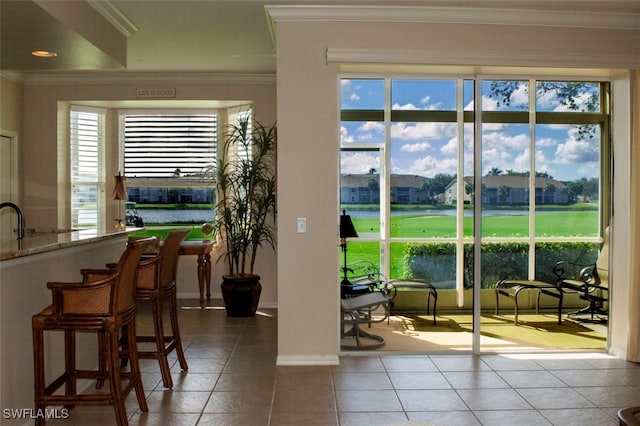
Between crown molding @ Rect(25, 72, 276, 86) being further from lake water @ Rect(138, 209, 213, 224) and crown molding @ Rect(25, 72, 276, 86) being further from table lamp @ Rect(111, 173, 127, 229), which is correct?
lake water @ Rect(138, 209, 213, 224)

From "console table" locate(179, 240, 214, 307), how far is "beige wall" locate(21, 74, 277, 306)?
67 cm

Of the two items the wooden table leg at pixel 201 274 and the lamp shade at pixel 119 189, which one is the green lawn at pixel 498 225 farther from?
the lamp shade at pixel 119 189

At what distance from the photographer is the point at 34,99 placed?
7.22 metres

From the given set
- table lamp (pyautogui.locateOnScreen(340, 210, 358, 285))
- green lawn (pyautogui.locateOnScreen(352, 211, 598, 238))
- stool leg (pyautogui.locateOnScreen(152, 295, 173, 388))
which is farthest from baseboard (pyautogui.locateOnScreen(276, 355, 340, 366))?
green lawn (pyautogui.locateOnScreen(352, 211, 598, 238))

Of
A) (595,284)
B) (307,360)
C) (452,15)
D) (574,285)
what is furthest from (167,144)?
(595,284)

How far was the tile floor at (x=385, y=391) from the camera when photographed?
3.41 metres

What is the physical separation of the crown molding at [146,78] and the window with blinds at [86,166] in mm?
446

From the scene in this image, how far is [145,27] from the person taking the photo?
17.2 ft

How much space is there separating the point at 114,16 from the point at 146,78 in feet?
7.90

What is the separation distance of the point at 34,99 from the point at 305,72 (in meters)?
4.50

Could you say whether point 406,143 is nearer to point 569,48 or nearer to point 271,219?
point 569,48

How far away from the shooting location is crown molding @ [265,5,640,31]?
4.43 meters

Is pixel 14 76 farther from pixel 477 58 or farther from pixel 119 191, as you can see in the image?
pixel 477 58

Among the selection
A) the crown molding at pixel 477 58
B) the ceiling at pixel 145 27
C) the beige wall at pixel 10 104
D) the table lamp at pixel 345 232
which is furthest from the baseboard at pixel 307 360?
the beige wall at pixel 10 104
